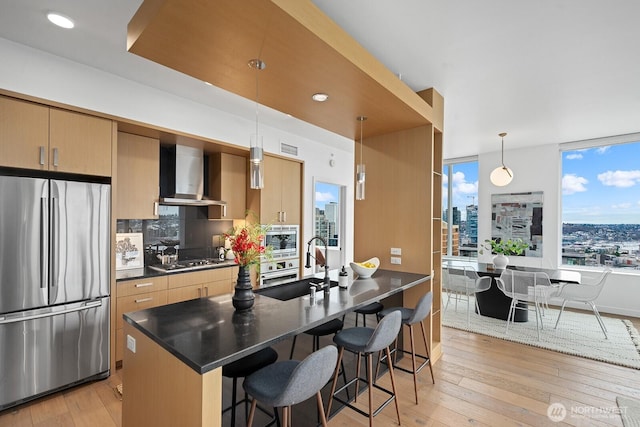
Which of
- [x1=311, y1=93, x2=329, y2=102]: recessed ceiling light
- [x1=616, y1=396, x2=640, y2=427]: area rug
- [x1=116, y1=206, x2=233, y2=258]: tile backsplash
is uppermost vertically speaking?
[x1=311, y1=93, x2=329, y2=102]: recessed ceiling light

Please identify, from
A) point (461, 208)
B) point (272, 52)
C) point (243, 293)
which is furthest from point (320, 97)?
point (461, 208)

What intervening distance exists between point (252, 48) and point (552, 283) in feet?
14.5

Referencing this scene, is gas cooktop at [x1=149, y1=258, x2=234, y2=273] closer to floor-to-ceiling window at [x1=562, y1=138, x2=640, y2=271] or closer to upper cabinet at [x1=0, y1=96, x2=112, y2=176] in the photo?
upper cabinet at [x1=0, y1=96, x2=112, y2=176]

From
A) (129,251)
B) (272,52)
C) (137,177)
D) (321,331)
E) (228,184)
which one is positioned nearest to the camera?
(272,52)

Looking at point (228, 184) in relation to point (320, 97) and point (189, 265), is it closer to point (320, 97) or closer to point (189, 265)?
point (189, 265)

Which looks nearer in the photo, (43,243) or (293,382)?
(293,382)

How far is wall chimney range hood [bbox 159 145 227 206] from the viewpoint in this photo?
12.4 ft

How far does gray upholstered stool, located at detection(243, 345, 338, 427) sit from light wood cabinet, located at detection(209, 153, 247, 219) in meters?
2.83

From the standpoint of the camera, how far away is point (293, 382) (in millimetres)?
1350

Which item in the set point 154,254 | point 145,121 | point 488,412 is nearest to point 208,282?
point 154,254

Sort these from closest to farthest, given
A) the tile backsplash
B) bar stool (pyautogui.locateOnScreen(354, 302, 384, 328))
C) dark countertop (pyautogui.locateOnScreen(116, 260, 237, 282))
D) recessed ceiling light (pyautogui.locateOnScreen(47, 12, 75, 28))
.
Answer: recessed ceiling light (pyautogui.locateOnScreen(47, 12, 75, 28))
bar stool (pyautogui.locateOnScreen(354, 302, 384, 328))
dark countertop (pyautogui.locateOnScreen(116, 260, 237, 282))
the tile backsplash

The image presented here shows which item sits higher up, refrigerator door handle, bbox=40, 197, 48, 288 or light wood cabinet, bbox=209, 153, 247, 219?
light wood cabinet, bbox=209, 153, 247, 219

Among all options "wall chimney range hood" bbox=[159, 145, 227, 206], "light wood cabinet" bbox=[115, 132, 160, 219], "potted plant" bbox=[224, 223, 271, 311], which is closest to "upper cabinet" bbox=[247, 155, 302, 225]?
"wall chimney range hood" bbox=[159, 145, 227, 206]

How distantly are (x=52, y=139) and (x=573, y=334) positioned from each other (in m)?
6.23
